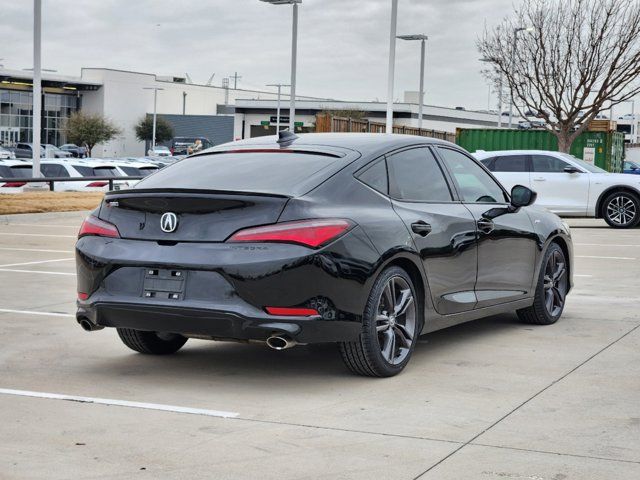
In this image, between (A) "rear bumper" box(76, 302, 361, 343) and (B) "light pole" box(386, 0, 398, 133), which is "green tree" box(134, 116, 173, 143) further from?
(A) "rear bumper" box(76, 302, 361, 343)

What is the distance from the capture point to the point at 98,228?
6723 mm

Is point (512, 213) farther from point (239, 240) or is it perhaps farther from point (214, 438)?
point (214, 438)

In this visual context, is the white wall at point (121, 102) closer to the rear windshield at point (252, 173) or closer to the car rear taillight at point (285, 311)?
the rear windshield at point (252, 173)

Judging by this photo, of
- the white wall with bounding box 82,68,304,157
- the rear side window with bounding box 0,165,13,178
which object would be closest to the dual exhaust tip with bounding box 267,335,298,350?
the rear side window with bounding box 0,165,13,178

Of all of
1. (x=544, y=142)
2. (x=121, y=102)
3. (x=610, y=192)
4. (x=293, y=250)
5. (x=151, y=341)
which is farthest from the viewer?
(x=121, y=102)

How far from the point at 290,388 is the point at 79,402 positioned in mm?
1232

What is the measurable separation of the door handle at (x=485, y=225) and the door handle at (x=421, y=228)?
2.55 feet

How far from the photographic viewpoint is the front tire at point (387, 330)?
6.49m

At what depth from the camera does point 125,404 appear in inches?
236

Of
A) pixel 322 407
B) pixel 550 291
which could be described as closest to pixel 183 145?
pixel 550 291

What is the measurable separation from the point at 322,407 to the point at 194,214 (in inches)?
53.0

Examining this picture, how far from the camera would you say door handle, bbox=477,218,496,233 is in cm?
781

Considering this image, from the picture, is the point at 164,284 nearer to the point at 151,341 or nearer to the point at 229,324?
the point at 229,324

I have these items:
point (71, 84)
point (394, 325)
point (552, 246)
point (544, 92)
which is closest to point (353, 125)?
point (544, 92)
